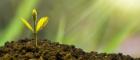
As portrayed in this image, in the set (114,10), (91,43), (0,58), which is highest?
(114,10)

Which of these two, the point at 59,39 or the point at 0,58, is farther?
the point at 59,39

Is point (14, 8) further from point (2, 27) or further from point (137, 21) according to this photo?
point (137, 21)

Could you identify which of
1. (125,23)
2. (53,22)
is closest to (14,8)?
(53,22)

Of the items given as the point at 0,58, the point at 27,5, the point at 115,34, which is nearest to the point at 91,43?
the point at 115,34

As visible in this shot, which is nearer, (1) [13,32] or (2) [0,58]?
(2) [0,58]

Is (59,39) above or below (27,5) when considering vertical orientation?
below

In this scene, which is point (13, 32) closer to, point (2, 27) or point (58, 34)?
point (2, 27)
